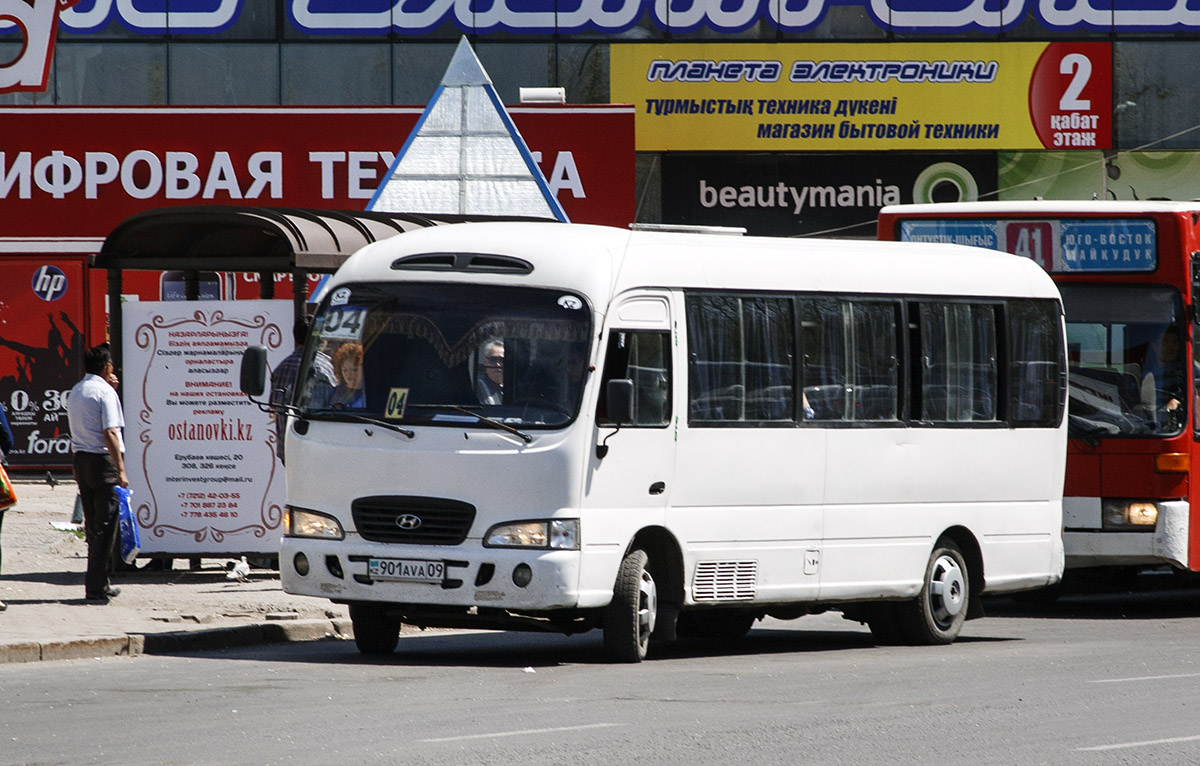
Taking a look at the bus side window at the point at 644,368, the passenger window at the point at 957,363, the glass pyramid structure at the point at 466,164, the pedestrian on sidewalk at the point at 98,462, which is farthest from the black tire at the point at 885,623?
the glass pyramid structure at the point at 466,164

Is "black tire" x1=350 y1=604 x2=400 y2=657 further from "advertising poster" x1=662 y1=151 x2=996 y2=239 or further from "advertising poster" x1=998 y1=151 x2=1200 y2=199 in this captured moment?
"advertising poster" x1=998 y1=151 x2=1200 y2=199

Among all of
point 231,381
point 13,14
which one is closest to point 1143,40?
point 13,14

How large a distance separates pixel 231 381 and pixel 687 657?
5078mm

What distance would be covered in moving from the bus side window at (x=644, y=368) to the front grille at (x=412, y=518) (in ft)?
3.75

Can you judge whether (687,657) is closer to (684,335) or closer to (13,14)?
(684,335)

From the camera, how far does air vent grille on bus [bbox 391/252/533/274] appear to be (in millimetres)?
11516

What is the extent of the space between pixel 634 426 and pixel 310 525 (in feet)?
6.54

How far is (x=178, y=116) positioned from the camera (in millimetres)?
27969

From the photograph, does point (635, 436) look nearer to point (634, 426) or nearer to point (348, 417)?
point (634, 426)

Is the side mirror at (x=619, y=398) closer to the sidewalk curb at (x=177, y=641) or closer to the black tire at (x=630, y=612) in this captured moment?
the black tire at (x=630, y=612)

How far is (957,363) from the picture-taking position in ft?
44.8

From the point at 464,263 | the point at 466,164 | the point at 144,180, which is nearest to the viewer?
the point at 464,263

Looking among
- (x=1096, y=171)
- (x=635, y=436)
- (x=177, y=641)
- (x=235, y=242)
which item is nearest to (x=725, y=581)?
(x=635, y=436)

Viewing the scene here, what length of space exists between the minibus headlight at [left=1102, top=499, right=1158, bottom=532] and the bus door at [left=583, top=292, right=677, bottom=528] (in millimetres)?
5133
